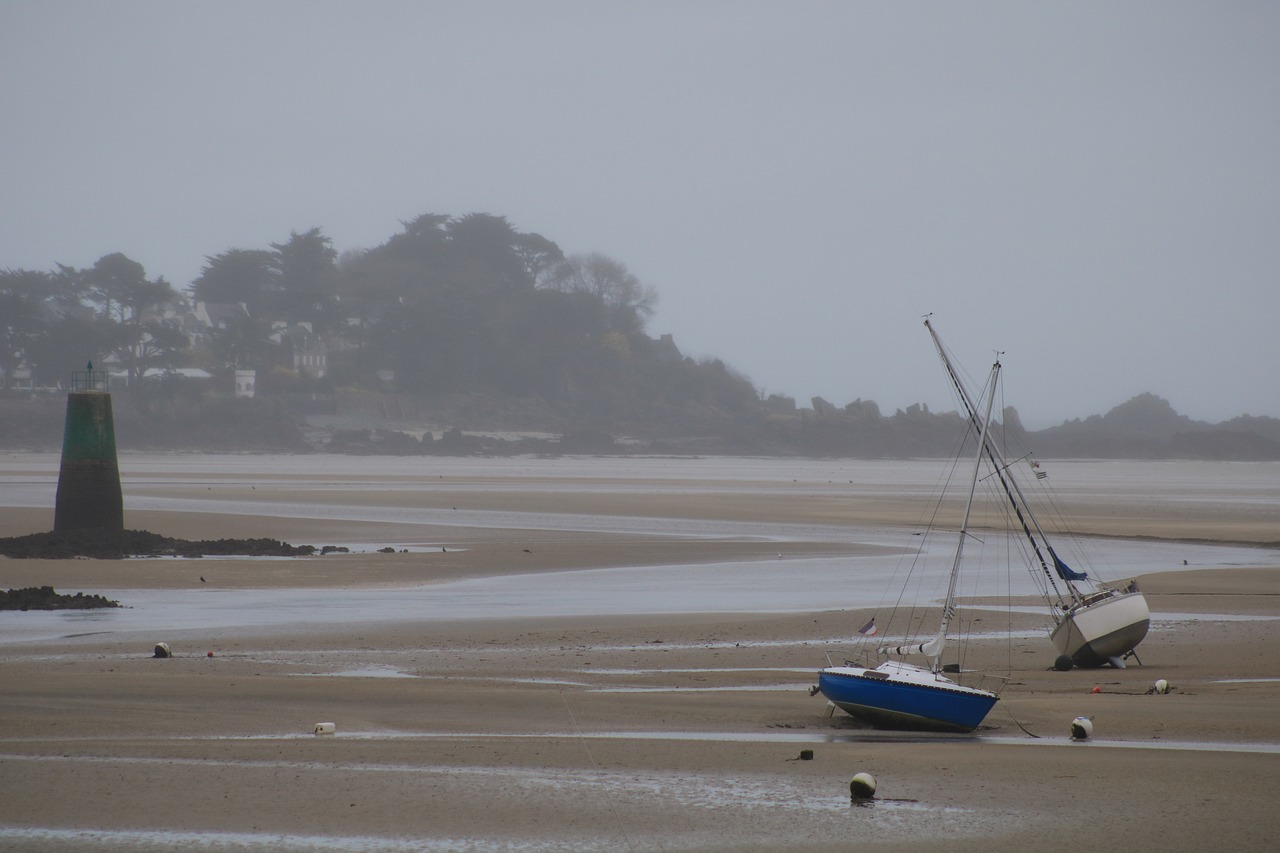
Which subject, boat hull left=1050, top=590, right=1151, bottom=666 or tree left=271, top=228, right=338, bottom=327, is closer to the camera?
boat hull left=1050, top=590, right=1151, bottom=666

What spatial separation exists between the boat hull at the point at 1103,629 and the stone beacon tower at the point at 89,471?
20.7 meters

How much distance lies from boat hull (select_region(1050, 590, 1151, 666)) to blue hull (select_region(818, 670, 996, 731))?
140 inches

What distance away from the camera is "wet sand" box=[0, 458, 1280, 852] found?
25.2 ft

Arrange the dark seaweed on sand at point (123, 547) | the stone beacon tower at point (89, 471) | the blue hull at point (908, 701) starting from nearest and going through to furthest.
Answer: the blue hull at point (908, 701) → the dark seaweed on sand at point (123, 547) → the stone beacon tower at point (89, 471)

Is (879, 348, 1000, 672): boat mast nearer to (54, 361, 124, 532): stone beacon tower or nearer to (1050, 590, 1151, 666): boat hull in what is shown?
(1050, 590, 1151, 666): boat hull

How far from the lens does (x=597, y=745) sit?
976 cm

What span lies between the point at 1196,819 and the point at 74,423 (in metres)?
25.2

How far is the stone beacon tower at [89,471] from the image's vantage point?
1073 inches

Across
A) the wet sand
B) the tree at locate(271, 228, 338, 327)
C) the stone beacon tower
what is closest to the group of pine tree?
the tree at locate(271, 228, 338, 327)

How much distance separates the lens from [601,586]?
21.6 metres

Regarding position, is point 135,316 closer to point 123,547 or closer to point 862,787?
point 123,547

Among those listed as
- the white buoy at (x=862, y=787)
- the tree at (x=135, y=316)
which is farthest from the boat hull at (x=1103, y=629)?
the tree at (x=135, y=316)

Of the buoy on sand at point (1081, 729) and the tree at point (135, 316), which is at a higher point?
the tree at point (135, 316)

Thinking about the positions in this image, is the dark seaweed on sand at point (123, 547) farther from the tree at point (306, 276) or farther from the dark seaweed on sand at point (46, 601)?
the tree at point (306, 276)
